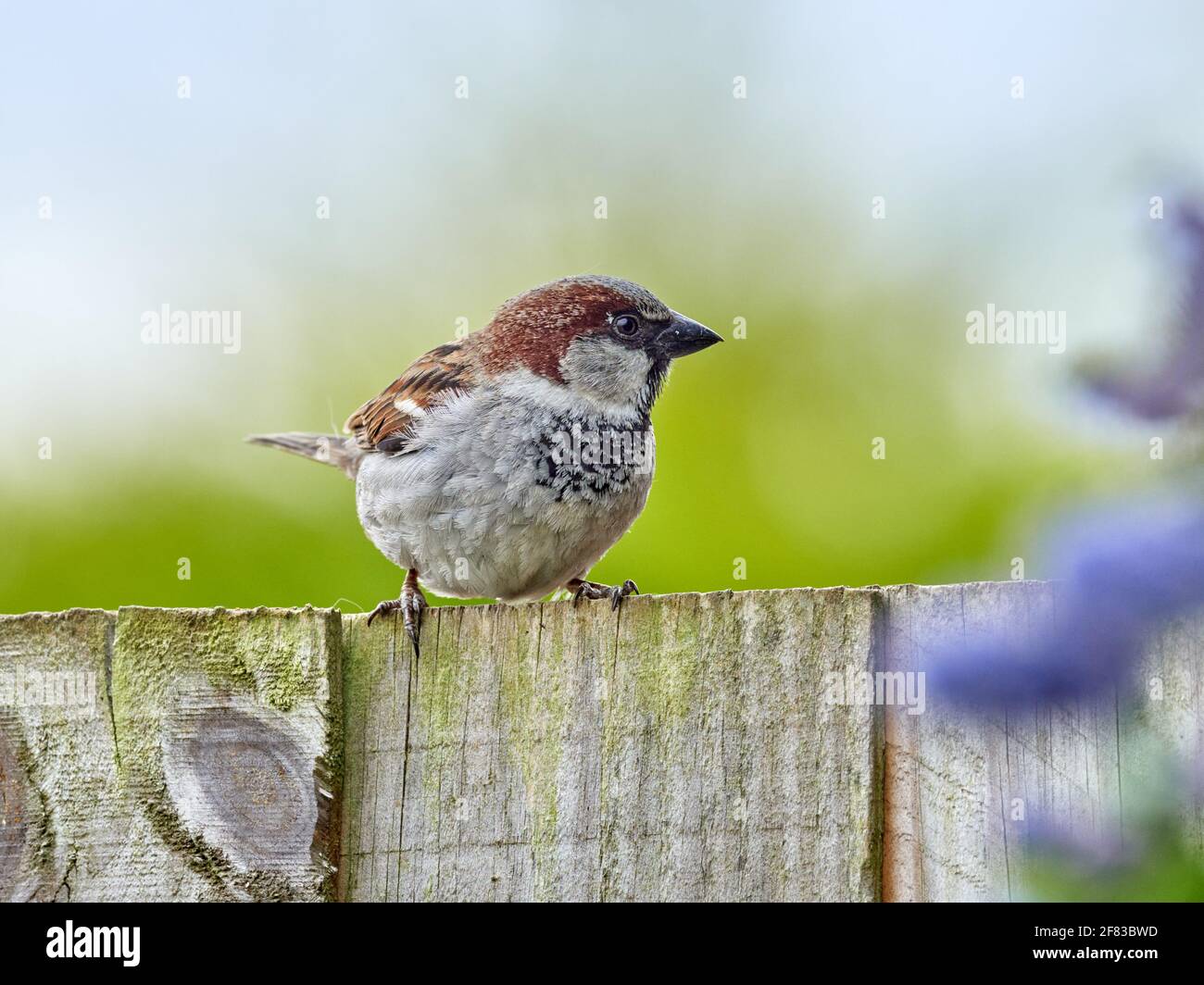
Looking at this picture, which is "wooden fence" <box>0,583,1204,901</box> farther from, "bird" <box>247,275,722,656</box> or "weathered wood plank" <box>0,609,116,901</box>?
"bird" <box>247,275,722,656</box>

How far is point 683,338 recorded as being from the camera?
3.92 metres

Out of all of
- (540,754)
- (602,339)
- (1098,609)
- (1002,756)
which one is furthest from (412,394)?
(1098,609)

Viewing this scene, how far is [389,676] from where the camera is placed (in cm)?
217

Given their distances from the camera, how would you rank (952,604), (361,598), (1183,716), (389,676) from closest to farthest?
(1183,716), (952,604), (389,676), (361,598)

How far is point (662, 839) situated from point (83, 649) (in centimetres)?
100

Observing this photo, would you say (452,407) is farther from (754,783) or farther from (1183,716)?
(1183,716)

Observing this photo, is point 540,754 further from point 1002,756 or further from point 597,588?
point 597,588

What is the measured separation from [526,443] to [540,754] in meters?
1.53
